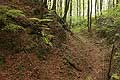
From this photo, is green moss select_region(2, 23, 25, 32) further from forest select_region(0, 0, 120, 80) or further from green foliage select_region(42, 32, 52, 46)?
green foliage select_region(42, 32, 52, 46)

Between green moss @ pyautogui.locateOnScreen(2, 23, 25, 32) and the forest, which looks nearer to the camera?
the forest

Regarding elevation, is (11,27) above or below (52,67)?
above

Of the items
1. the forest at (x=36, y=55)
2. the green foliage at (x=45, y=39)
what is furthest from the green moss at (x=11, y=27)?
the green foliage at (x=45, y=39)

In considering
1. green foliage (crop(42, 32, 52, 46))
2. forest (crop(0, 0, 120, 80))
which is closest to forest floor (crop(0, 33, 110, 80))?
forest (crop(0, 0, 120, 80))

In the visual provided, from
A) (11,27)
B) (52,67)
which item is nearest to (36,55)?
(52,67)

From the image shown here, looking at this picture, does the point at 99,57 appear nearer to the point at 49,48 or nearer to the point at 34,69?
the point at 49,48

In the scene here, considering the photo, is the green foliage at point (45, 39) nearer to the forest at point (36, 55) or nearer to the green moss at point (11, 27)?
the forest at point (36, 55)

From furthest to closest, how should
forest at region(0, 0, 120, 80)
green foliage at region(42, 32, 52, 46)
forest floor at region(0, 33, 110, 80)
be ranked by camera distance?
green foliage at region(42, 32, 52, 46) → forest at region(0, 0, 120, 80) → forest floor at region(0, 33, 110, 80)

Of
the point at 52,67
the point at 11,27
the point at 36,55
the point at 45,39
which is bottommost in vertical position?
the point at 52,67

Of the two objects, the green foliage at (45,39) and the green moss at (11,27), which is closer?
the green moss at (11,27)

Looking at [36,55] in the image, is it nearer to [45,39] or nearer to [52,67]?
[52,67]

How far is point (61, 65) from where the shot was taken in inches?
437

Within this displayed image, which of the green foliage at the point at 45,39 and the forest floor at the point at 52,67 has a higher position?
A: the green foliage at the point at 45,39

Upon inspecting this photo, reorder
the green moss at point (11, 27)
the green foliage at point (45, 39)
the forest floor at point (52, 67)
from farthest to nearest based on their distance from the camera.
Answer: the green foliage at point (45, 39), the green moss at point (11, 27), the forest floor at point (52, 67)
